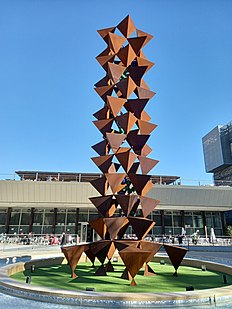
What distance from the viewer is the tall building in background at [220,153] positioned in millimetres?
55359

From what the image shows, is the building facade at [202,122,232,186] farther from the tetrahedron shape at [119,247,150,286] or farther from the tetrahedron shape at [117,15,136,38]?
the tetrahedron shape at [119,247,150,286]

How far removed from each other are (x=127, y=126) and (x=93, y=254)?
4937 mm

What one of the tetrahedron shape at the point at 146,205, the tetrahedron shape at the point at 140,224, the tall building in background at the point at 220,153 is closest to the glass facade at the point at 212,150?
the tall building in background at the point at 220,153

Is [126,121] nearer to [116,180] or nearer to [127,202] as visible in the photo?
[116,180]

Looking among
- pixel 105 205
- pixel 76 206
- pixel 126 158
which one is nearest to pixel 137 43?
pixel 126 158

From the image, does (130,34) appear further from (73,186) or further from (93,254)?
(73,186)

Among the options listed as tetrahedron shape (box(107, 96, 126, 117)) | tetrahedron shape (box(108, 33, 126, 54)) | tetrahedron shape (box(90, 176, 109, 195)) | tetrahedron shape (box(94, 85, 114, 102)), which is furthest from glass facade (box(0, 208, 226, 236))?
tetrahedron shape (box(108, 33, 126, 54))

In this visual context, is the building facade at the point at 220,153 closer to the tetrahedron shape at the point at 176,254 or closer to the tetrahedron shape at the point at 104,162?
the tetrahedron shape at the point at 176,254

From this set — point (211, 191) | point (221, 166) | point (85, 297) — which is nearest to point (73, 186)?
point (211, 191)

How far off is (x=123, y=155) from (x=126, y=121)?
147cm

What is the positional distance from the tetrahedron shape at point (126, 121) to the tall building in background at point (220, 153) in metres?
47.0

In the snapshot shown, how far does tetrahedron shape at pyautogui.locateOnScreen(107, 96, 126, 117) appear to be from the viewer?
1021cm

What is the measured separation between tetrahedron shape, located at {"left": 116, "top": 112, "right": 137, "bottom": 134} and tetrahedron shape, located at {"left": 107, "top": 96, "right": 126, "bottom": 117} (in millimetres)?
316

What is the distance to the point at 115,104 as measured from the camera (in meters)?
10.3
